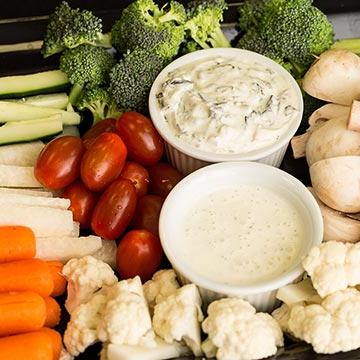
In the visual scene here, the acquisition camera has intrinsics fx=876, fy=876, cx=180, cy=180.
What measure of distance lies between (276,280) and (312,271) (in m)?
0.11

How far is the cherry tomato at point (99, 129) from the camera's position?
9.89 feet


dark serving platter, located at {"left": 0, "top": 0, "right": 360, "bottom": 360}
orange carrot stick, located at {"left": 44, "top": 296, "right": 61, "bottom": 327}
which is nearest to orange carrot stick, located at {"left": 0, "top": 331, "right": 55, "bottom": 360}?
orange carrot stick, located at {"left": 44, "top": 296, "right": 61, "bottom": 327}

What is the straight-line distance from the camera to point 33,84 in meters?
3.17

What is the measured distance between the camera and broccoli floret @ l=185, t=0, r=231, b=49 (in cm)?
318

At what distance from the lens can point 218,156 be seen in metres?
2.81

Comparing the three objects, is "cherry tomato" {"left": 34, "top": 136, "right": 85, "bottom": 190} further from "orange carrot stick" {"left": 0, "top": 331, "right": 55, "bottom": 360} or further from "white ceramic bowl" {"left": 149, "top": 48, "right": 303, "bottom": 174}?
"orange carrot stick" {"left": 0, "top": 331, "right": 55, "bottom": 360}

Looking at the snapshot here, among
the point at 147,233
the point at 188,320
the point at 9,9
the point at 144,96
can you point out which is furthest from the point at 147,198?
the point at 9,9

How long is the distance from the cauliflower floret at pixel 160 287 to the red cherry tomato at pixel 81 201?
37cm

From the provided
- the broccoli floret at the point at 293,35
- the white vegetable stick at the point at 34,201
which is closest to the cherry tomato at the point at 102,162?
the white vegetable stick at the point at 34,201

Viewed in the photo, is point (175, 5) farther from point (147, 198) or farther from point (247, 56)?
point (147, 198)

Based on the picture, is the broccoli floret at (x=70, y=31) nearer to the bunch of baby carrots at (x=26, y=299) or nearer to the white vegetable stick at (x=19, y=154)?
the white vegetable stick at (x=19, y=154)

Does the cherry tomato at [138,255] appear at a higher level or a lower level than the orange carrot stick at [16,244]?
lower

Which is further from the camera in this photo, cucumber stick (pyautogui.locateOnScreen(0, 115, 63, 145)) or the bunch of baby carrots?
cucumber stick (pyautogui.locateOnScreen(0, 115, 63, 145))

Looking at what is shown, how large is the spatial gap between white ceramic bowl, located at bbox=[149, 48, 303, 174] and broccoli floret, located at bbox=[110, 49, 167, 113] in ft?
0.15
